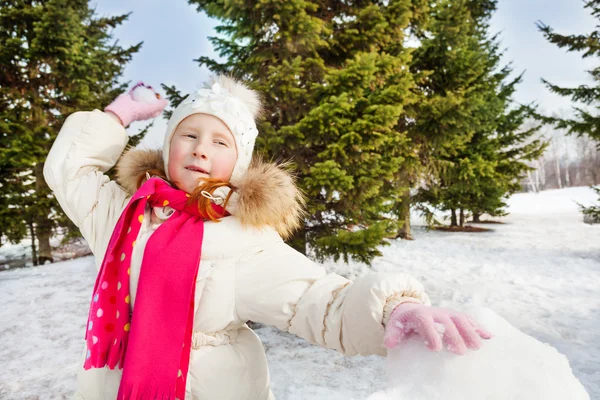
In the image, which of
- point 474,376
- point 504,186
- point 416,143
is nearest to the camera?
point 474,376

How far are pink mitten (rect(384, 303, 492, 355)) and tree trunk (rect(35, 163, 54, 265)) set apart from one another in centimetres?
942

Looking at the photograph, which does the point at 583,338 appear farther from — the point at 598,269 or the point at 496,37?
the point at 496,37

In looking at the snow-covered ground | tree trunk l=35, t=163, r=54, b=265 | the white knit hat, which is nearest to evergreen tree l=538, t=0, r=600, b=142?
the snow-covered ground

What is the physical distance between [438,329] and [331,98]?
11.2ft

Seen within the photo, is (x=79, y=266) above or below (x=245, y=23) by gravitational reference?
below

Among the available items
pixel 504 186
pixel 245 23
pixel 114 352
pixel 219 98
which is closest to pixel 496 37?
pixel 504 186

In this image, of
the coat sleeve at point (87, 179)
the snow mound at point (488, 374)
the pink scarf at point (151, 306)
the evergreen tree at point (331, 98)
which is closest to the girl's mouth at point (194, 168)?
the pink scarf at point (151, 306)

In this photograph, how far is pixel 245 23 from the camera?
462cm

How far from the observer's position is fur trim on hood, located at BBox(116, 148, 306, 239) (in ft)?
4.83

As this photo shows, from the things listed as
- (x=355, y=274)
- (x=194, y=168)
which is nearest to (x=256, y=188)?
(x=194, y=168)

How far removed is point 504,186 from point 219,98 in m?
13.2

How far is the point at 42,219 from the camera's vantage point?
8.73m

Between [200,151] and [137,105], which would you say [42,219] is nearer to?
[137,105]

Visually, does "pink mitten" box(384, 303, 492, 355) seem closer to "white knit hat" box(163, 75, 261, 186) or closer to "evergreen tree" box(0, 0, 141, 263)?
"white knit hat" box(163, 75, 261, 186)
